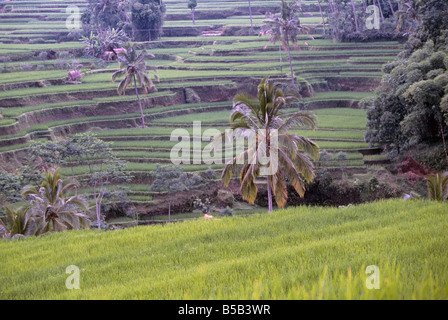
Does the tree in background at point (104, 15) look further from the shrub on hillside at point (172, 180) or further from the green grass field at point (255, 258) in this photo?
the green grass field at point (255, 258)

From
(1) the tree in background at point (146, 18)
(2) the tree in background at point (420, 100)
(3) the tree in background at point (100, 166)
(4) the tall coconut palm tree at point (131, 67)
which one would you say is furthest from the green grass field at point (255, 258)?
(1) the tree in background at point (146, 18)

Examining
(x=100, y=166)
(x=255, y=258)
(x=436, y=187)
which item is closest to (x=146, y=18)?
(x=100, y=166)

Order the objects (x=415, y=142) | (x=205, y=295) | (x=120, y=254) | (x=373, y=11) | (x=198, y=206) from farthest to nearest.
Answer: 1. (x=373, y=11)
2. (x=415, y=142)
3. (x=198, y=206)
4. (x=120, y=254)
5. (x=205, y=295)

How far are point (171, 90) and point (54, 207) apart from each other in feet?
63.1

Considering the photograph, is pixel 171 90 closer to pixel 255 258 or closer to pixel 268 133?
pixel 268 133

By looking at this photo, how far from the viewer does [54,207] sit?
13.4 metres

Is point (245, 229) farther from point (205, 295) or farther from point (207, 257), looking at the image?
point (205, 295)

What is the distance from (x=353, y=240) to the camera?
646 cm

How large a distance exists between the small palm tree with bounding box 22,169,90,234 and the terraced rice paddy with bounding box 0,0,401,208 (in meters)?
4.57

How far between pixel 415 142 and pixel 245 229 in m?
14.0

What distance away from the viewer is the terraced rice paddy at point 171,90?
23.4 metres

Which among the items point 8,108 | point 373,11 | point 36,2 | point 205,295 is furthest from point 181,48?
point 205,295

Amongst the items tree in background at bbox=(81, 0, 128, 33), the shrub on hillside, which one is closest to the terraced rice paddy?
the shrub on hillside

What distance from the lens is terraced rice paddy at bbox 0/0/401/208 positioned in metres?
23.4
